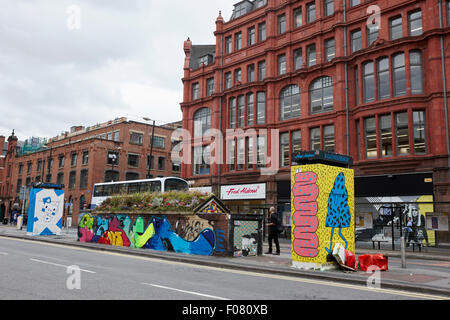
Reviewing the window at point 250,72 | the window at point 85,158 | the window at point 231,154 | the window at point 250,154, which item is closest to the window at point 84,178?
the window at point 85,158

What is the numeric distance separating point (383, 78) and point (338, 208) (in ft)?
62.5

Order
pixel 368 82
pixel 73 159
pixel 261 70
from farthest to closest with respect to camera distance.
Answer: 1. pixel 73 159
2. pixel 261 70
3. pixel 368 82

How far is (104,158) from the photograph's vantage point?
170ft

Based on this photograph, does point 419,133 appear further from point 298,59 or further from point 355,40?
point 298,59

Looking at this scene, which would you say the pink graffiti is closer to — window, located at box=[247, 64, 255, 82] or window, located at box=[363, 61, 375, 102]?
window, located at box=[363, 61, 375, 102]

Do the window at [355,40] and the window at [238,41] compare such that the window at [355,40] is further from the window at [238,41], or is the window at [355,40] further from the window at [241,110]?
the window at [238,41]

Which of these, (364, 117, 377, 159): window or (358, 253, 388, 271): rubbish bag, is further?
(364, 117, 377, 159): window

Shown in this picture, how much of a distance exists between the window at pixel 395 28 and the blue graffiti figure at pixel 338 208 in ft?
65.1

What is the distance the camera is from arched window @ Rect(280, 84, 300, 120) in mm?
33188

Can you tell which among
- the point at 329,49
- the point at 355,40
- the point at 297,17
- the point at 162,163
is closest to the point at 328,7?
the point at 297,17

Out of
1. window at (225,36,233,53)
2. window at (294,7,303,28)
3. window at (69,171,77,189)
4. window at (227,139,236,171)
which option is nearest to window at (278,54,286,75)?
window at (294,7,303,28)

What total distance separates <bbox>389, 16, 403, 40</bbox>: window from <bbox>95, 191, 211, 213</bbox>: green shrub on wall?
2015cm
